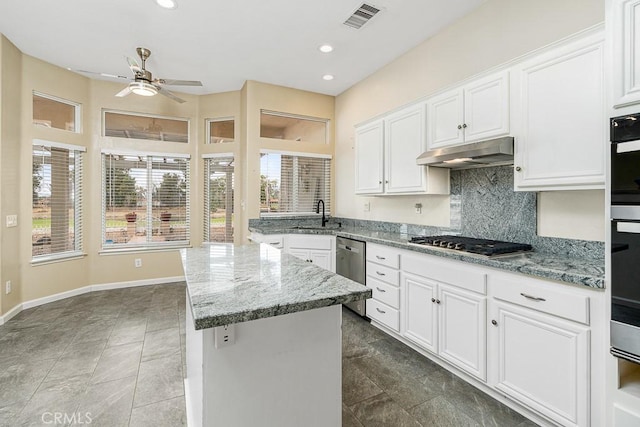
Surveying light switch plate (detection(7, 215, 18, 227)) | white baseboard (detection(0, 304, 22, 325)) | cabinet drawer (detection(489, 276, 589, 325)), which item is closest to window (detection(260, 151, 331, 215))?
light switch plate (detection(7, 215, 18, 227))

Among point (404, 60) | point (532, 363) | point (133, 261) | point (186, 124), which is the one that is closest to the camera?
point (532, 363)

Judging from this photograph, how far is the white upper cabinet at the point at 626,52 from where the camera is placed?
4.47 ft

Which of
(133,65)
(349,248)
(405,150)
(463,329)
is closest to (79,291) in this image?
(133,65)

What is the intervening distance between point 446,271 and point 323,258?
1844mm

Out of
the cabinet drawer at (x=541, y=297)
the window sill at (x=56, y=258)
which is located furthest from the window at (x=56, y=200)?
the cabinet drawer at (x=541, y=297)

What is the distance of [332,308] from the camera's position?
1433 millimetres

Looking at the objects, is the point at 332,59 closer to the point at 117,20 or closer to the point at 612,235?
the point at 117,20

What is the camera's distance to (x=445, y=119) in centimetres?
268

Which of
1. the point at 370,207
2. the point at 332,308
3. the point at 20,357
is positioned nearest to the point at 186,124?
the point at 370,207

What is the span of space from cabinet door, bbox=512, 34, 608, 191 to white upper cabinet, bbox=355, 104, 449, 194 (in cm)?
88

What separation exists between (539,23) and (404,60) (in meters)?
1.53

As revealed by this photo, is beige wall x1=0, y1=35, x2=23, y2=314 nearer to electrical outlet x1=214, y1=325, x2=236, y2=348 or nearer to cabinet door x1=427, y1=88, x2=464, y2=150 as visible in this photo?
electrical outlet x1=214, y1=325, x2=236, y2=348

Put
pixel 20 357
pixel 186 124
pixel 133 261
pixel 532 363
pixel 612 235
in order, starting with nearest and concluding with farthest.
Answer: pixel 612 235 → pixel 532 363 → pixel 20 357 → pixel 133 261 → pixel 186 124

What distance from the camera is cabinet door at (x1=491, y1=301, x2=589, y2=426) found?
62.2 inches
